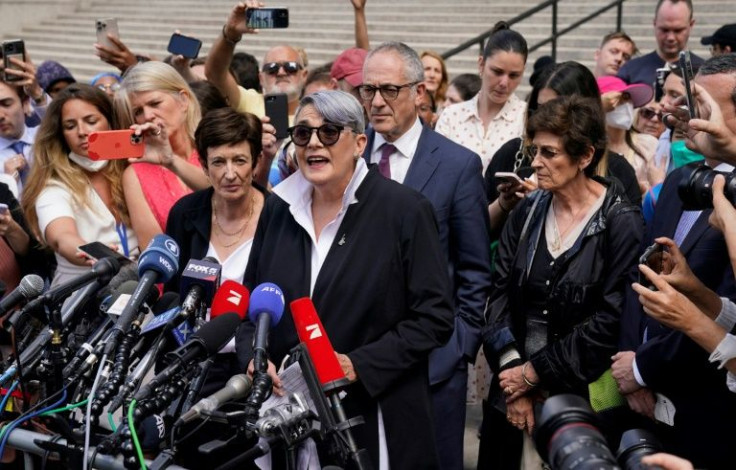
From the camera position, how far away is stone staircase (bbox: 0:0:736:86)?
13.0m

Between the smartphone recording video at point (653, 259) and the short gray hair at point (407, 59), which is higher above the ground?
the short gray hair at point (407, 59)

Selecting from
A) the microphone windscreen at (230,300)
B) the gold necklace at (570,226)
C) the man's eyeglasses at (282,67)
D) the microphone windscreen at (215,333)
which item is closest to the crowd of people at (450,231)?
the gold necklace at (570,226)

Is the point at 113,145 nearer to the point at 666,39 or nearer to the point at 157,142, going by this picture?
the point at 157,142

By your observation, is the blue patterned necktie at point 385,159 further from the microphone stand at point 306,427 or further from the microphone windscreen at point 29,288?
the microphone stand at point 306,427

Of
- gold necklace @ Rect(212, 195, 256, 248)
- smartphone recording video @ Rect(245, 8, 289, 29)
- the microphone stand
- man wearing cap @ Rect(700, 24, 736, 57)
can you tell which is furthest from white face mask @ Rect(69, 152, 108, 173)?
man wearing cap @ Rect(700, 24, 736, 57)

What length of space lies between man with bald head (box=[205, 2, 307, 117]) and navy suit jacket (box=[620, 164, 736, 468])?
3.56 m

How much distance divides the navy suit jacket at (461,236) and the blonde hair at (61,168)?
1574 mm

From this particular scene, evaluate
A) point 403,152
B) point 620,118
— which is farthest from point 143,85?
point 620,118

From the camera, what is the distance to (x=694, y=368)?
383cm

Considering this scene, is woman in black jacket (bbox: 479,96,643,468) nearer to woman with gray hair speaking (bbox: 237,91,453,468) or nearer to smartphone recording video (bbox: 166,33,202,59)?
woman with gray hair speaking (bbox: 237,91,453,468)

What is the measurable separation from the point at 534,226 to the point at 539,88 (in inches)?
40.4

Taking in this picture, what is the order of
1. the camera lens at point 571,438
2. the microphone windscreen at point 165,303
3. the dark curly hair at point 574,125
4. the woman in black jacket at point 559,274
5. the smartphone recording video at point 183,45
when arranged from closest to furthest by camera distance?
the camera lens at point 571,438 → the microphone windscreen at point 165,303 → the woman in black jacket at point 559,274 → the dark curly hair at point 574,125 → the smartphone recording video at point 183,45

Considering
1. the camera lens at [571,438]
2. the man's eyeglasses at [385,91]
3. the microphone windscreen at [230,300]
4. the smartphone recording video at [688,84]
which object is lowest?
the microphone windscreen at [230,300]

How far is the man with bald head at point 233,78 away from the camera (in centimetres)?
671
